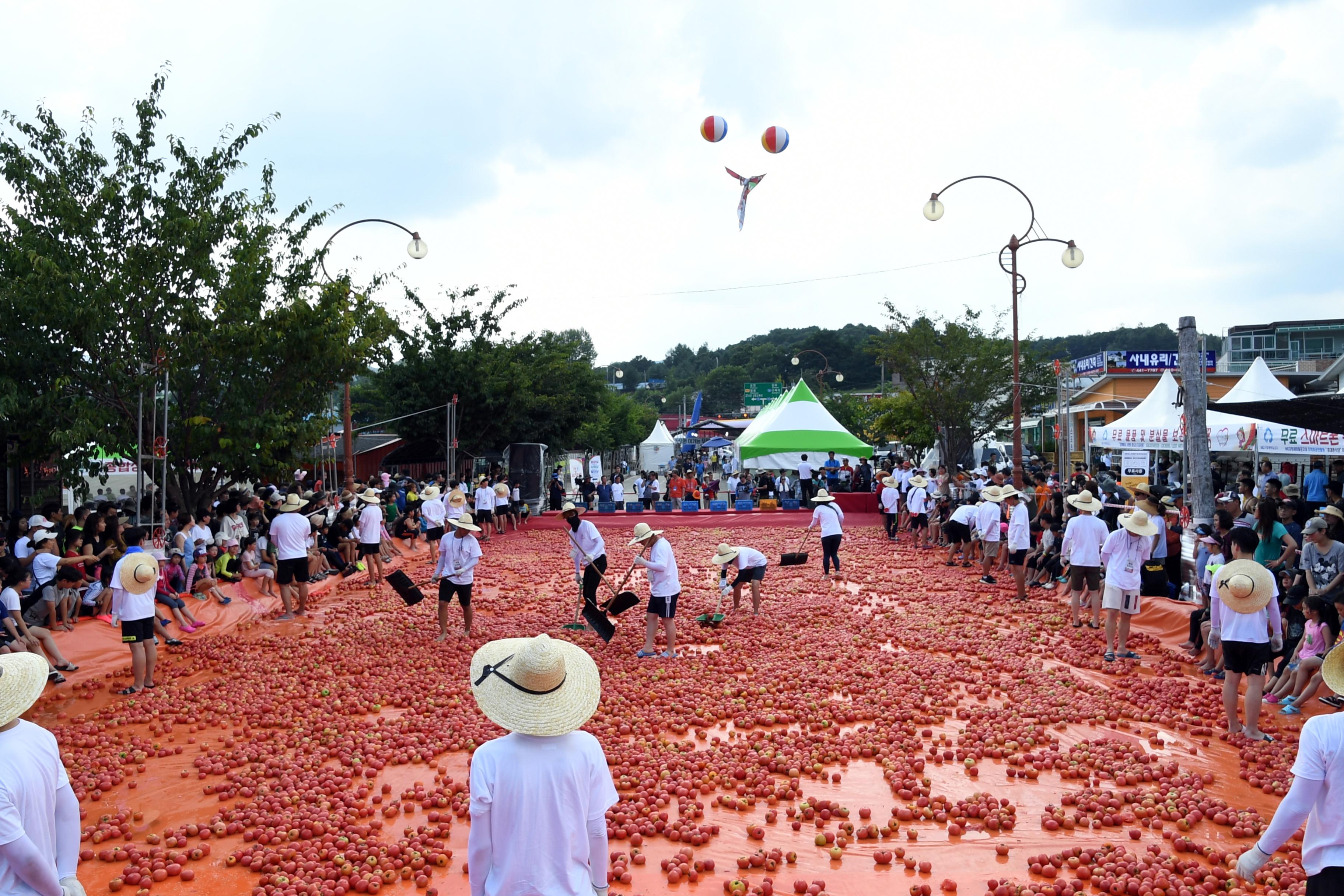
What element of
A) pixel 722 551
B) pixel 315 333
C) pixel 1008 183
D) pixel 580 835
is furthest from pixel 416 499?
pixel 580 835

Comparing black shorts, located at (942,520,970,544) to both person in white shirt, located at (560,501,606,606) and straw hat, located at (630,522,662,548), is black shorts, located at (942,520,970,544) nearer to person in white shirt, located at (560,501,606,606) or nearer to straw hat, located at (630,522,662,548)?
person in white shirt, located at (560,501,606,606)

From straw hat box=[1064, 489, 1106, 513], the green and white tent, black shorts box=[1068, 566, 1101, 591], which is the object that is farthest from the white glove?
the green and white tent

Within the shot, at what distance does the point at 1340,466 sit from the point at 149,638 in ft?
57.0

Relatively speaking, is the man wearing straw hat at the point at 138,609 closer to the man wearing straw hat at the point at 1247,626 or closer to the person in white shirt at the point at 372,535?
the person in white shirt at the point at 372,535

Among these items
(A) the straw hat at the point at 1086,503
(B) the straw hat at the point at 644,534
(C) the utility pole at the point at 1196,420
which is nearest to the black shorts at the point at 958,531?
(A) the straw hat at the point at 1086,503

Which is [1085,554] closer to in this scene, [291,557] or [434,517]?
[291,557]

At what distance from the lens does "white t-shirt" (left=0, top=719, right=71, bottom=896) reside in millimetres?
2963

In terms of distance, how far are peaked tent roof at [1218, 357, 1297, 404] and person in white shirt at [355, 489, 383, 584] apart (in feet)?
49.7

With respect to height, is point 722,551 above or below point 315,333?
below

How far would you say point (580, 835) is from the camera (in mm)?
3055

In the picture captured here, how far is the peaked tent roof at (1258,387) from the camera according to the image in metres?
16.9

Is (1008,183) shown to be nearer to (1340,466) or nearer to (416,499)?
(1340,466)

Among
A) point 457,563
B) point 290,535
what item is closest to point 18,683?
point 457,563

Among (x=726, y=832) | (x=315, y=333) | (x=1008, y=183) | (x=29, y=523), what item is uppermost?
(x=1008, y=183)
